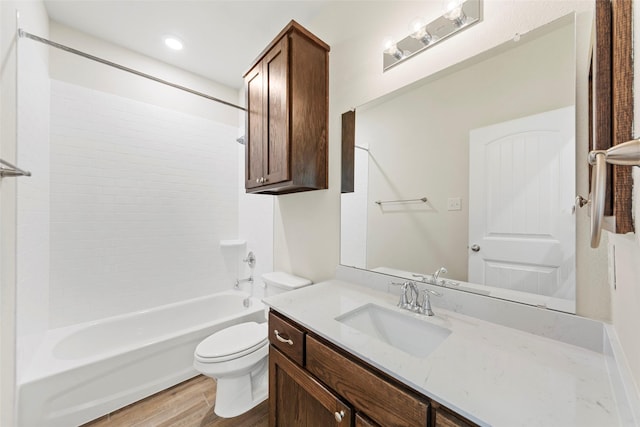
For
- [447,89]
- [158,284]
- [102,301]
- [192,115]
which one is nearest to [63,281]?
[102,301]

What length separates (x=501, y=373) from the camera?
2.06 ft

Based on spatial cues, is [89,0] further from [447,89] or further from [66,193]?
[447,89]

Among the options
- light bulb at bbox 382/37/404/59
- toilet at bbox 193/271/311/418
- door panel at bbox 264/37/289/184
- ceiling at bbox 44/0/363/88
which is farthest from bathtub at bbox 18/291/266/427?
ceiling at bbox 44/0/363/88

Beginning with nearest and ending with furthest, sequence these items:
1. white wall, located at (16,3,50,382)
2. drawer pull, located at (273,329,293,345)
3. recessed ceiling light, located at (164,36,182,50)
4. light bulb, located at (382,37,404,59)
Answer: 1. drawer pull, located at (273,329,293,345)
2. light bulb, located at (382,37,404,59)
3. white wall, located at (16,3,50,382)
4. recessed ceiling light, located at (164,36,182,50)

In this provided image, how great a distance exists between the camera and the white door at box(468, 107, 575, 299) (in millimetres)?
824

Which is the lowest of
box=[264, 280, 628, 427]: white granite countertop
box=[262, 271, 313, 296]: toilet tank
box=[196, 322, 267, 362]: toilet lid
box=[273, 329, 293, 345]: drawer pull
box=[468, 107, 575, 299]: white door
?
box=[196, 322, 267, 362]: toilet lid

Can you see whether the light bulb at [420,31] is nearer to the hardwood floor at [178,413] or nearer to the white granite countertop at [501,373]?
the white granite countertop at [501,373]

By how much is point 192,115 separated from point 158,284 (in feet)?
5.78

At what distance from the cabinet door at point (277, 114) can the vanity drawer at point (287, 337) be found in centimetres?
79

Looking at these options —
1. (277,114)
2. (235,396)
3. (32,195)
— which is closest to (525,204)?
(277,114)

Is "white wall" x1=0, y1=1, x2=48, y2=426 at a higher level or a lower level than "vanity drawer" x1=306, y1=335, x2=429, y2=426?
higher

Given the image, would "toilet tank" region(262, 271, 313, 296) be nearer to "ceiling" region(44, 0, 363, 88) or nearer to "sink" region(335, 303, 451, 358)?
"sink" region(335, 303, 451, 358)

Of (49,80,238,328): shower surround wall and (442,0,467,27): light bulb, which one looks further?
(49,80,238,328): shower surround wall

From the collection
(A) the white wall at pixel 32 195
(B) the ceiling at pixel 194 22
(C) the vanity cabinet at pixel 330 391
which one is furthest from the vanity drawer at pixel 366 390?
(B) the ceiling at pixel 194 22
